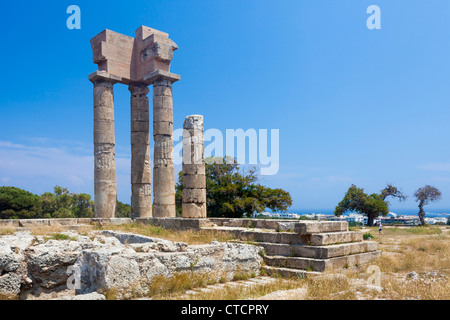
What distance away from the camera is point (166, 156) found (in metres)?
21.3

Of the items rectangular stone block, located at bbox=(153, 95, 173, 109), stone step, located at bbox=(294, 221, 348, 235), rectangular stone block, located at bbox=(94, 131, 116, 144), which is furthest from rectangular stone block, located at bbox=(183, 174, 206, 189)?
stone step, located at bbox=(294, 221, 348, 235)

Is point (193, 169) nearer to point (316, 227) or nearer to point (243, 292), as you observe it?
point (316, 227)

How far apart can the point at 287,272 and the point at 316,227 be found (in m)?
1.44

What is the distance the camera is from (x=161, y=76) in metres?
21.3

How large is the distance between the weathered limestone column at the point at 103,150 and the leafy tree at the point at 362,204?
29679 millimetres

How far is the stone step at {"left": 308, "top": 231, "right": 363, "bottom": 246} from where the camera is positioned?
33.2 feet

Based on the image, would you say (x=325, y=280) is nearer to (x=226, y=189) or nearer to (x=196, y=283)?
(x=196, y=283)

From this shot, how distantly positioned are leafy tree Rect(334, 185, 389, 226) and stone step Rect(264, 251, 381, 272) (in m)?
33.6

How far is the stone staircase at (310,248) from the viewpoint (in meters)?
9.83

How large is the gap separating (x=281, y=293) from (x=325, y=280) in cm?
149

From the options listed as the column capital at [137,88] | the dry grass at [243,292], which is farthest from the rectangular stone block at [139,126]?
the dry grass at [243,292]

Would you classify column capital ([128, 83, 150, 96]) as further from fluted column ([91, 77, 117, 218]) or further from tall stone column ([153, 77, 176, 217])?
fluted column ([91, 77, 117, 218])

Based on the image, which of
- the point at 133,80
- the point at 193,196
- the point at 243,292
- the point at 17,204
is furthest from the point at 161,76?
the point at 17,204
